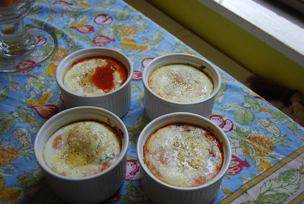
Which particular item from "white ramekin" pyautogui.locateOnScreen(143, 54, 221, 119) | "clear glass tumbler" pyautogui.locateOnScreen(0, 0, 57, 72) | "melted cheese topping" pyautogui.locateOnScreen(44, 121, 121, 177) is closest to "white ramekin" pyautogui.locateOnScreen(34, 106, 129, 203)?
"melted cheese topping" pyautogui.locateOnScreen(44, 121, 121, 177)

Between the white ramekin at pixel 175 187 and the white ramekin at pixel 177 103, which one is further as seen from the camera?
the white ramekin at pixel 177 103

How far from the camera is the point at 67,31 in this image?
115 centimetres

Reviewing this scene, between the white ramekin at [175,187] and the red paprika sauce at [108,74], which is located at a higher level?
the white ramekin at [175,187]

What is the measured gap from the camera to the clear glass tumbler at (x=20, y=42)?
3.29 feet

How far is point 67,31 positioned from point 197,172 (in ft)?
2.15

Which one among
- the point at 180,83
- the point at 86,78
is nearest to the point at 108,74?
the point at 86,78

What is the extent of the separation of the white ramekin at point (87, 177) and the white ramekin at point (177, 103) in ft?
0.38

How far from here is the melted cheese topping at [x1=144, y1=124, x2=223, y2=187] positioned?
0.71 meters

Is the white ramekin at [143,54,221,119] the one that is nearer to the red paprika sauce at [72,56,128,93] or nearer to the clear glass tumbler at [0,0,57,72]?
the red paprika sauce at [72,56,128,93]

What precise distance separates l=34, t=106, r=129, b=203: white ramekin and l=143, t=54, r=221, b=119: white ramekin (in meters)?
0.11

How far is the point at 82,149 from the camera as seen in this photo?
74 cm

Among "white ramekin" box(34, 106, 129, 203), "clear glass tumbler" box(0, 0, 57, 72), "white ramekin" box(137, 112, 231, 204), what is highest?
"white ramekin" box(137, 112, 231, 204)

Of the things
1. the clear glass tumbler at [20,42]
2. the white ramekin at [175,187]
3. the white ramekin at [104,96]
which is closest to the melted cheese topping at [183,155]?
the white ramekin at [175,187]

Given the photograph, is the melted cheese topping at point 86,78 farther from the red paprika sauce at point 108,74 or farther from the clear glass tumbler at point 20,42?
the clear glass tumbler at point 20,42
